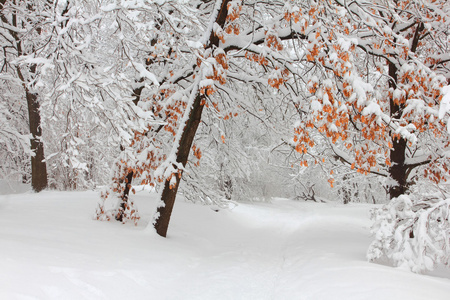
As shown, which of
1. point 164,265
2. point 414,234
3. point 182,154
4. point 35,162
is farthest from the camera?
point 35,162

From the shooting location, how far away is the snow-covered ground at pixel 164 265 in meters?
3.96

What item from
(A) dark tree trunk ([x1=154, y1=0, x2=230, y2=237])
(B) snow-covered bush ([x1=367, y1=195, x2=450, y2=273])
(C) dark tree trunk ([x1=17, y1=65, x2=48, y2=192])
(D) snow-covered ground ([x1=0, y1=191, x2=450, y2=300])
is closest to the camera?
(D) snow-covered ground ([x1=0, y1=191, x2=450, y2=300])

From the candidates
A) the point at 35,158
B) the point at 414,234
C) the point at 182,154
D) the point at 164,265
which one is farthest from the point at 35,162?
the point at 414,234

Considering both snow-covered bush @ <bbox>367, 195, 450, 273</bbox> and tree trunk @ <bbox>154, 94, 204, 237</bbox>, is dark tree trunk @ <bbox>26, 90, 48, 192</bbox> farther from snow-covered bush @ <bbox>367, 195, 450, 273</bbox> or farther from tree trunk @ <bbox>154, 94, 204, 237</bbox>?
snow-covered bush @ <bbox>367, 195, 450, 273</bbox>

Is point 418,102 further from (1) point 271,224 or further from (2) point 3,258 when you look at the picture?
(1) point 271,224

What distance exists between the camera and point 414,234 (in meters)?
5.25

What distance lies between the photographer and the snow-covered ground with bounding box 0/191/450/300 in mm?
3955

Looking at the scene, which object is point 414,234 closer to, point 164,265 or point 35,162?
point 164,265

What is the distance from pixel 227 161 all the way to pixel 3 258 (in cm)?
693

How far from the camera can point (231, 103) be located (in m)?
8.13

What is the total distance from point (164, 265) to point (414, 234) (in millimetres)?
4014

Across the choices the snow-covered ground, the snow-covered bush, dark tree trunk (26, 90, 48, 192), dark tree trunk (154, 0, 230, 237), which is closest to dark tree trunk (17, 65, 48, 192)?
dark tree trunk (26, 90, 48, 192)

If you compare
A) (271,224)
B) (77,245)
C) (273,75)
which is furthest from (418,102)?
(271,224)

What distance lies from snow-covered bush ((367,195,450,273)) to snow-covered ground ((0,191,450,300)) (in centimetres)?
27
